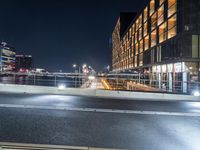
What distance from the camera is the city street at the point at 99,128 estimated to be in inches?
211

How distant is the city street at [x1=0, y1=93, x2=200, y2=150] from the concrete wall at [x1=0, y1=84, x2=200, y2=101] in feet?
14.6

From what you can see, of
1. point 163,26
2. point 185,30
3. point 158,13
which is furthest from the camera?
point 158,13

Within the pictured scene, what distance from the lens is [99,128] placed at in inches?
258

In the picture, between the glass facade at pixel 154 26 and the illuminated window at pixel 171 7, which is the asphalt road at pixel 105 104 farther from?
the illuminated window at pixel 171 7

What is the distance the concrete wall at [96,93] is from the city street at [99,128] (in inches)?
175

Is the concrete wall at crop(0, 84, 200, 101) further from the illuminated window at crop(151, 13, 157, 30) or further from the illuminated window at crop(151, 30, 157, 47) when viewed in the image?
the illuminated window at crop(151, 13, 157, 30)

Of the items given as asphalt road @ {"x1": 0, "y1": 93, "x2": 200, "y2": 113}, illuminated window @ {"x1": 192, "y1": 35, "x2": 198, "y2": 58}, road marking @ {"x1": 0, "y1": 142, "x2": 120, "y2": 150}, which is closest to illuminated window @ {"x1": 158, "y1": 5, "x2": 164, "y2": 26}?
illuminated window @ {"x1": 192, "y1": 35, "x2": 198, "y2": 58}

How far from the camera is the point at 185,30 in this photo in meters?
31.1

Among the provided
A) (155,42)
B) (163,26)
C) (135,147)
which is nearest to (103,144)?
(135,147)

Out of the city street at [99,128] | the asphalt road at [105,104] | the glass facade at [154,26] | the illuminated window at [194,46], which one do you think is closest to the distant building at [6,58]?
the glass facade at [154,26]

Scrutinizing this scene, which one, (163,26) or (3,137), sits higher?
(163,26)

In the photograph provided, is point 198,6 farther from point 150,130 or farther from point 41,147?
point 41,147

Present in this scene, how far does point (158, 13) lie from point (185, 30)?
11.6 m

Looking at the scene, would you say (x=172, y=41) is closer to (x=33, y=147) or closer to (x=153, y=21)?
(x=153, y=21)
